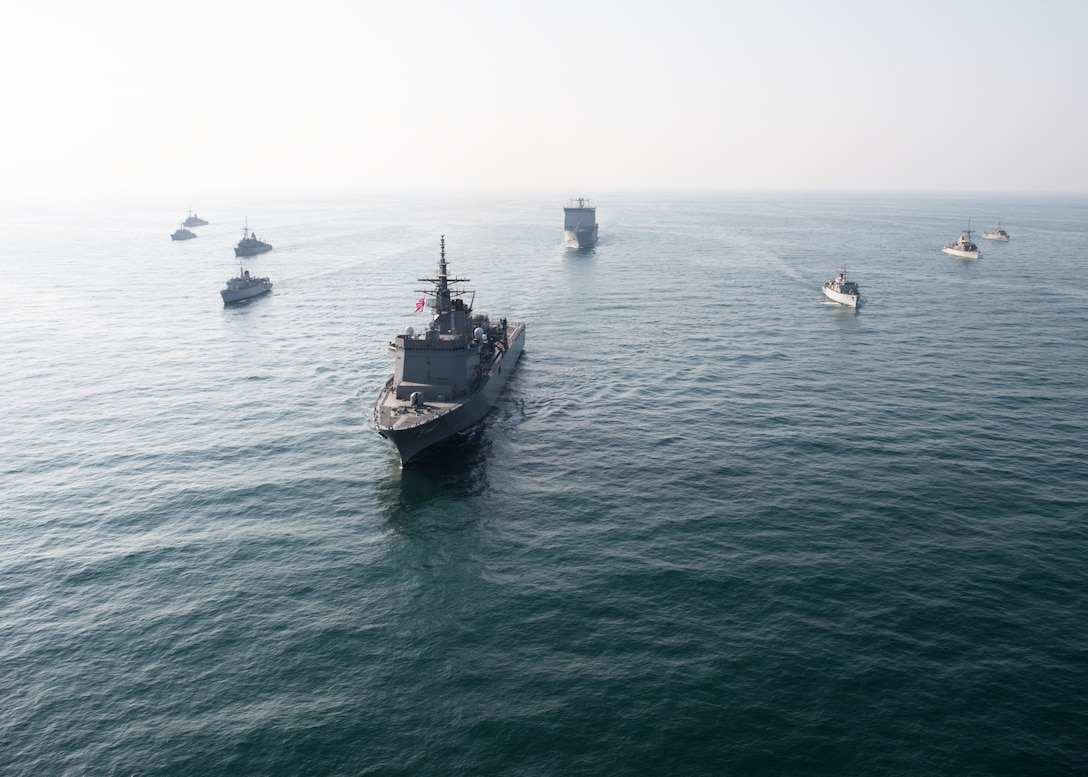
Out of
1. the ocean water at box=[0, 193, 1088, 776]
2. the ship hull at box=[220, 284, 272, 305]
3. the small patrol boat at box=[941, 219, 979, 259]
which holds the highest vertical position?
the small patrol boat at box=[941, 219, 979, 259]

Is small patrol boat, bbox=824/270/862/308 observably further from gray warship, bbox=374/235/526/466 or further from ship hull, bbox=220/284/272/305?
ship hull, bbox=220/284/272/305

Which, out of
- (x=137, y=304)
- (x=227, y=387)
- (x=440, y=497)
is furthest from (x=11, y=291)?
(x=440, y=497)

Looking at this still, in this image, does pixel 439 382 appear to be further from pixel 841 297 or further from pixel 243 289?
pixel 841 297

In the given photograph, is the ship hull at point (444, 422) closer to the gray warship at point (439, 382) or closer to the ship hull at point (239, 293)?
the gray warship at point (439, 382)

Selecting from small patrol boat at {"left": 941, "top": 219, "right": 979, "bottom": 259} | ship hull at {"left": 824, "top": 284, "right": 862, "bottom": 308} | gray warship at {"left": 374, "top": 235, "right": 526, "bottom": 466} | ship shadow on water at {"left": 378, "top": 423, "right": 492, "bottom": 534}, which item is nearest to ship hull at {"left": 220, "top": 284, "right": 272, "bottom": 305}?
gray warship at {"left": 374, "top": 235, "right": 526, "bottom": 466}

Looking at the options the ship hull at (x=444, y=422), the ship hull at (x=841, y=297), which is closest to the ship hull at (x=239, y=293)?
the ship hull at (x=444, y=422)

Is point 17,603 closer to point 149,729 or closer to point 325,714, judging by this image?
point 149,729
